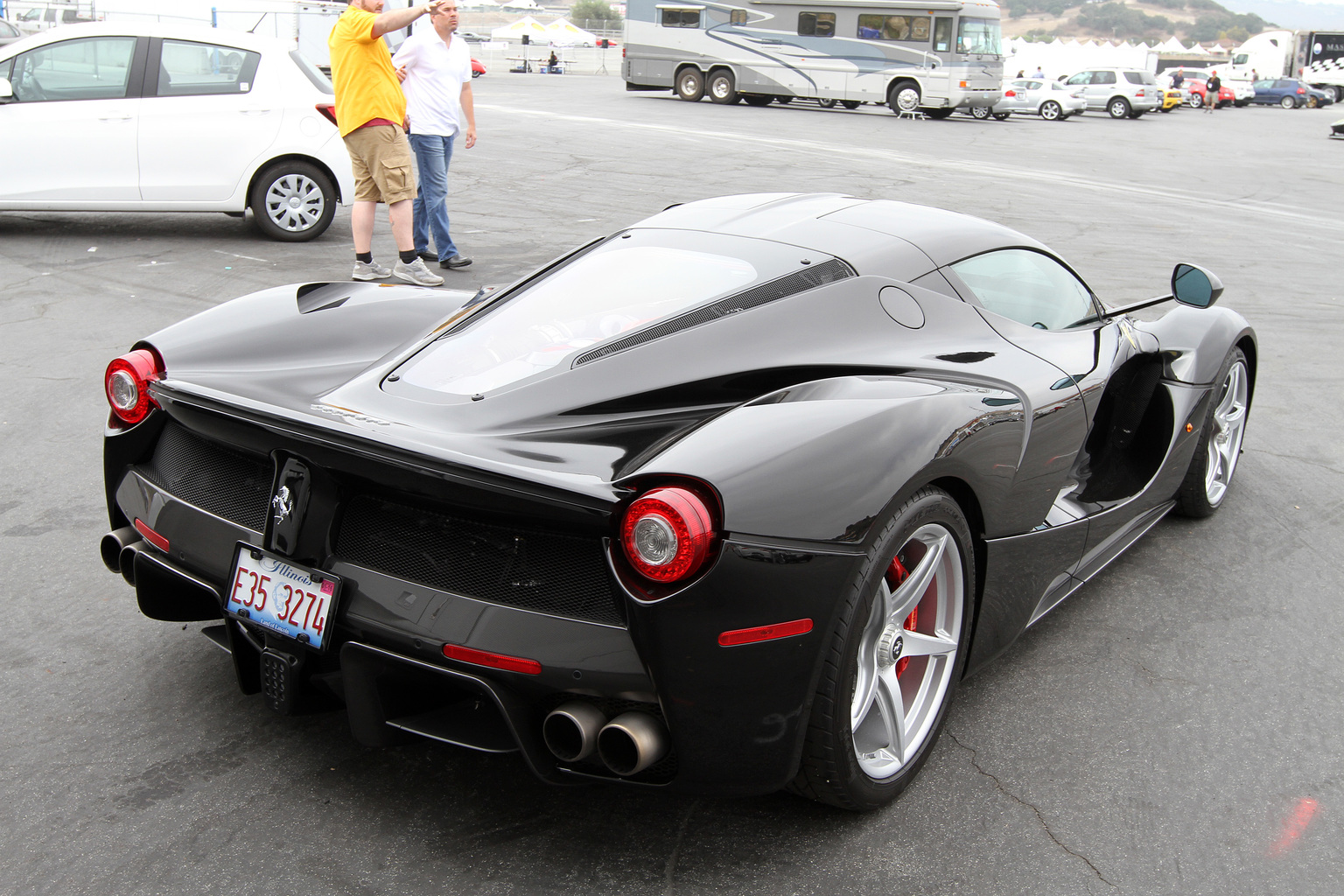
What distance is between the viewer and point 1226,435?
4387 mm

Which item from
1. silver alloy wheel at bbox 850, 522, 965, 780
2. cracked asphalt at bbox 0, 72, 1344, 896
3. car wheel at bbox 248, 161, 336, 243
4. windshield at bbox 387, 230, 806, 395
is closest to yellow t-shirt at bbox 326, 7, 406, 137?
car wheel at bbox 248, 161, 336, 243

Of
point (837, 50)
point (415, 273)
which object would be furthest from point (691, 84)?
point (415, 273)

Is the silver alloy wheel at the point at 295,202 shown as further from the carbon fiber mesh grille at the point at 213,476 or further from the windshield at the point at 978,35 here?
the windshield at the point at 978,35

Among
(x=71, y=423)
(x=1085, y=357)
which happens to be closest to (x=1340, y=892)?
(x=1085, y=357)

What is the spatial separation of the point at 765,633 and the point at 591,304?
1.24 meters

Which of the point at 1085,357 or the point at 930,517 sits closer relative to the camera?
the point at 930,517

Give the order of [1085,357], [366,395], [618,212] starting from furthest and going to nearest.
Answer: [618,212] → [1085,357] → [366,395]

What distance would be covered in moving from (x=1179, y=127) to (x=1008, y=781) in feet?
107

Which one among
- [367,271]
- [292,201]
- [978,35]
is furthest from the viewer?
[978,35]

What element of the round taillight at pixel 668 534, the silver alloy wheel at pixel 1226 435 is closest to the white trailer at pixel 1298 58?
the silver alloy wheel at pixel 1226 435

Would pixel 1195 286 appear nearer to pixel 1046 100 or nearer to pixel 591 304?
pixel 591 304

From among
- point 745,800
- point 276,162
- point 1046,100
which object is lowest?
point 745,800

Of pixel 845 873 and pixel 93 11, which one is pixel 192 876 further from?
pixel 93 11

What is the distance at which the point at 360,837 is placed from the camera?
2340 mm
